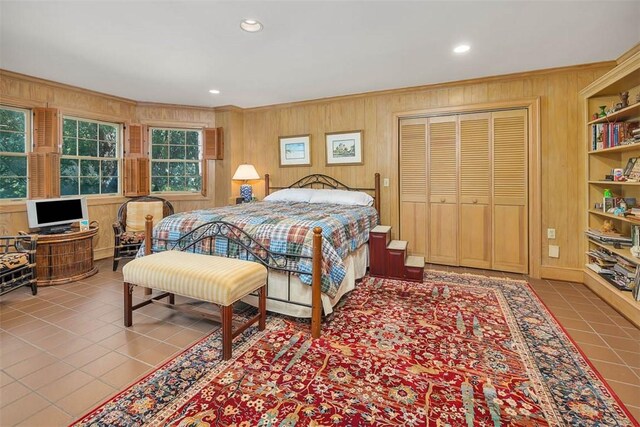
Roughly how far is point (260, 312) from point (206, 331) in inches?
19.0

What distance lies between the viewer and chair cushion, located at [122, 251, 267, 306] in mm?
2096

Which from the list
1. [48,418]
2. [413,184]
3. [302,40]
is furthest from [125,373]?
[413,184]

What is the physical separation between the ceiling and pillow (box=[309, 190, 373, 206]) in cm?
154

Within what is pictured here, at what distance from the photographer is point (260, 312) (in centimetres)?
247

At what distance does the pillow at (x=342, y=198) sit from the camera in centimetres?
435

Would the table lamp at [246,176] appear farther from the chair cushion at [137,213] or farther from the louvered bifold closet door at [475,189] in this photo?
the louvered bifold closet door at [475,189]

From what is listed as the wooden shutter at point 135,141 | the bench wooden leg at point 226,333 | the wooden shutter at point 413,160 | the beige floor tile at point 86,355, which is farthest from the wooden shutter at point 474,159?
the wooden shutter at point 135,141

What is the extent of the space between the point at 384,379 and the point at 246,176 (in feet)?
13.5

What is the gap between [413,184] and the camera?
4.53 m

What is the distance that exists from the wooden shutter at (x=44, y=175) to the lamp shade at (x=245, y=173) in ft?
8.00

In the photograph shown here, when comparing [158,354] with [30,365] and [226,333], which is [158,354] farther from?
[30,365]

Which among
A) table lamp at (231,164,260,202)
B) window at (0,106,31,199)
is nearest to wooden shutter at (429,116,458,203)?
table lamp at (231,164,260,202)

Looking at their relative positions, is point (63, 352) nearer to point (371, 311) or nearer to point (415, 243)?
point (371, 311)

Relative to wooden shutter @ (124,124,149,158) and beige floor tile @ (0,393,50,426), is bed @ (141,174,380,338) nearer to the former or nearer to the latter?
beige floor tile @ (0,393,50,426)
